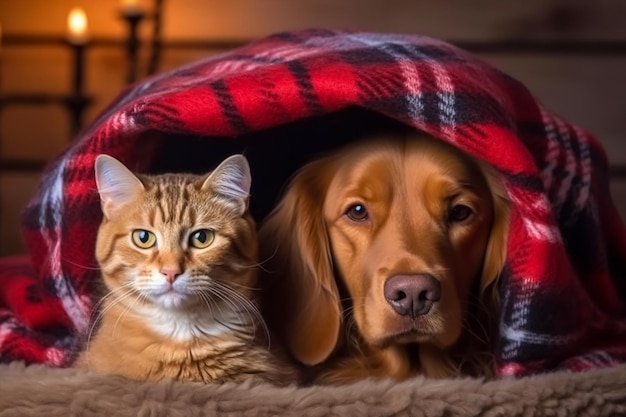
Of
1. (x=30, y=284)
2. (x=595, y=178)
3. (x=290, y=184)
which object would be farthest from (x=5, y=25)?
(x=595, y=178)

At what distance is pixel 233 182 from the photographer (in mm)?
1235

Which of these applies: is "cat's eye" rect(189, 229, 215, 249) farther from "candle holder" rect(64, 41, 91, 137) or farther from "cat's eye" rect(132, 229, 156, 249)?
"candle holder" rect(64, 41, 91, 137)

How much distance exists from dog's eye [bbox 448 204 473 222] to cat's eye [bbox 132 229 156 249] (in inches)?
17.9

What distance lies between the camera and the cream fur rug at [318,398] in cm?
107

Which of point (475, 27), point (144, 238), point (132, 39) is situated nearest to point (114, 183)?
point (144, 238)

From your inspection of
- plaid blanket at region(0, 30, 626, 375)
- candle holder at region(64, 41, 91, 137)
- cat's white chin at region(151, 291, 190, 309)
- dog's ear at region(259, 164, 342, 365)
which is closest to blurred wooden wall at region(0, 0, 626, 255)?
candle holder at region(64, 41, 91, 137)

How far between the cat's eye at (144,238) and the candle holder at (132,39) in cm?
181

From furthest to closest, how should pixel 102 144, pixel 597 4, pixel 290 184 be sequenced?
pixel 597 4
pixel 290 184
pixel 102 144

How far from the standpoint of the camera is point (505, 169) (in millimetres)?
1245

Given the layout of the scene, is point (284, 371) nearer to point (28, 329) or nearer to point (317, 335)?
point (317, 335)

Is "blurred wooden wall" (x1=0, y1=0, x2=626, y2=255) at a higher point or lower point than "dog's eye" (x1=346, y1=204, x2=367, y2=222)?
lower

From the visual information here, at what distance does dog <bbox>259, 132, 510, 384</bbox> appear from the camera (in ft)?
4.41

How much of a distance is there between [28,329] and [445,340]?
0.68 m

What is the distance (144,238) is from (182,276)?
3.6 inches
